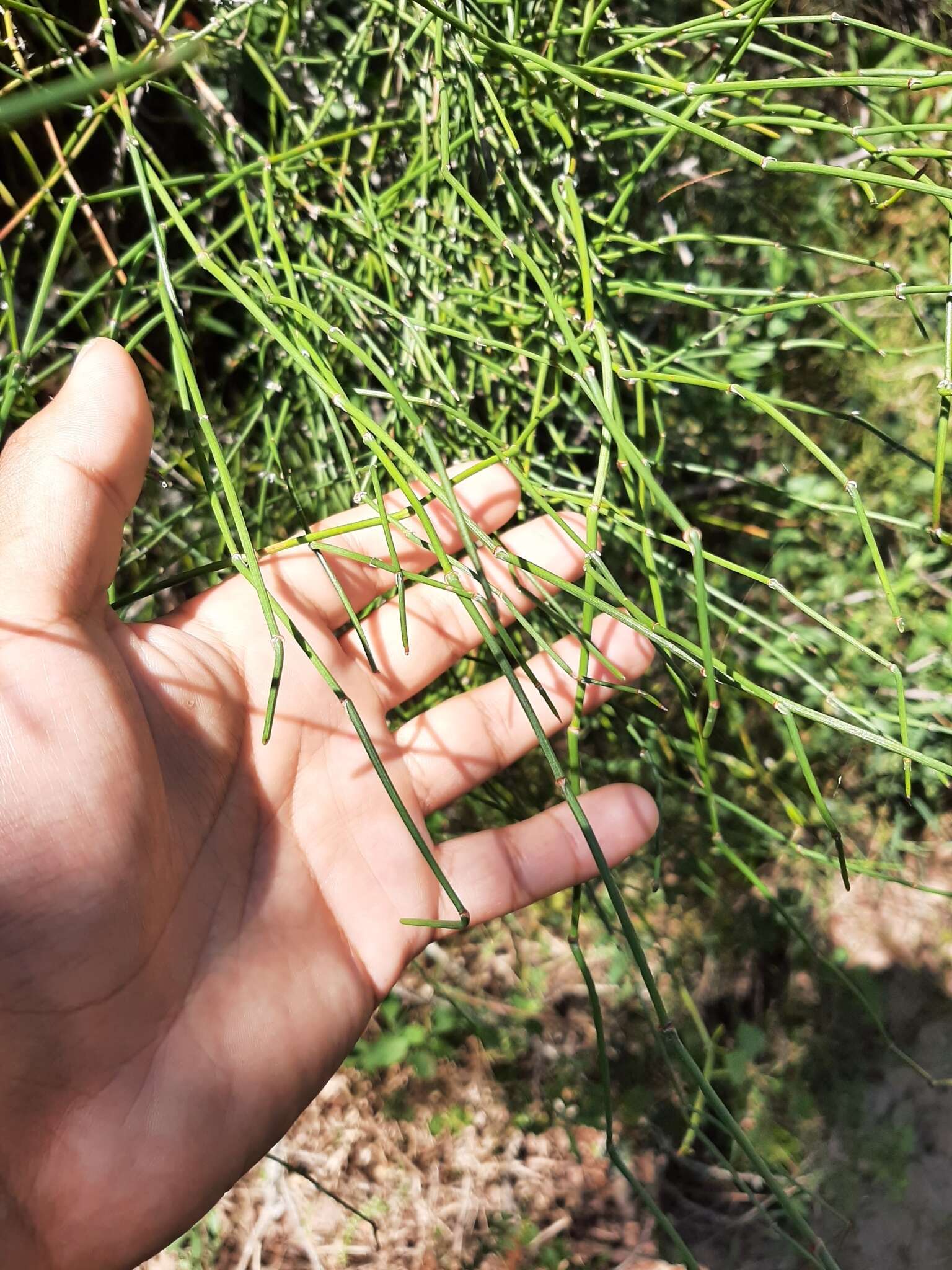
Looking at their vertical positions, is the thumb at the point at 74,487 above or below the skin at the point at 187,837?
above

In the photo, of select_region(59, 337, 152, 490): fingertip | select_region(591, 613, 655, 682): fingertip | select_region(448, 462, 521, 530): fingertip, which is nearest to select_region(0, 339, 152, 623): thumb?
select_region(59, 337, 152, 490): fingertip

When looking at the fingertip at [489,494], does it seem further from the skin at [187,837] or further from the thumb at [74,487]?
the thumb at [74,487]

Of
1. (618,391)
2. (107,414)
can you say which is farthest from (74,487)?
(618,391)

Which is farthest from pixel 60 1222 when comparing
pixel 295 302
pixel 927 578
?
pixel 927 578

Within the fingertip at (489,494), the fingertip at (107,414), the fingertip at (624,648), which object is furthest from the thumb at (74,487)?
the fingertip at (624,648)

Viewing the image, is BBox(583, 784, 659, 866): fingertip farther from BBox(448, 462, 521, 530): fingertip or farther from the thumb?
the thumb
